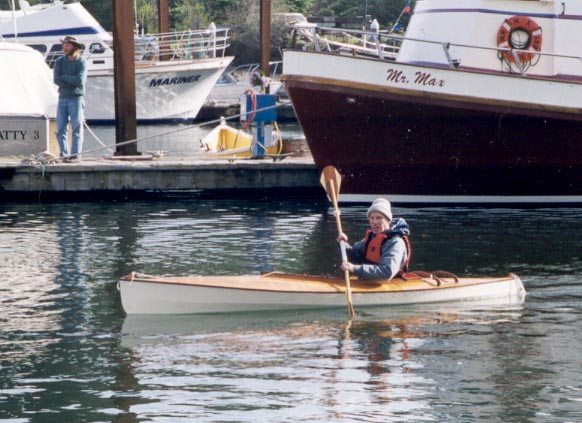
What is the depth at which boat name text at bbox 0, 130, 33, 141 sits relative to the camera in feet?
72.8

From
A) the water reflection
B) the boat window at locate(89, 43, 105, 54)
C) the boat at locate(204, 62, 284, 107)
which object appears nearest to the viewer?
the water reflection

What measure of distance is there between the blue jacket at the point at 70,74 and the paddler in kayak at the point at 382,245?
849cm

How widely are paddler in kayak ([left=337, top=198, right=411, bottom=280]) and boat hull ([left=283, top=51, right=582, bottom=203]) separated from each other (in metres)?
6.90

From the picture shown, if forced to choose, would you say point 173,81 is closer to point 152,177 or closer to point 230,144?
point 230,144

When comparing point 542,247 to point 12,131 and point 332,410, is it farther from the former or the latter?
point 12,131

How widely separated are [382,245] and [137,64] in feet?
89.3

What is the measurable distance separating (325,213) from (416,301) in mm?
7138

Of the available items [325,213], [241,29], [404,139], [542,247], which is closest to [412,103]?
[404,139]

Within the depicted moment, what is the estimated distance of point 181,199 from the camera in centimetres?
2175

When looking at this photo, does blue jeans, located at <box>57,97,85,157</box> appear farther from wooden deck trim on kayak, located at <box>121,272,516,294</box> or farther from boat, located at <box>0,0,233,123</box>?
boat, located at <box>0,0,233,123</box>

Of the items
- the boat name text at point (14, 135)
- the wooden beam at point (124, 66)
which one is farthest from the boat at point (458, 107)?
the boat name text at point (14, 135)

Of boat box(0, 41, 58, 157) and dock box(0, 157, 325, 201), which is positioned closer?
dock box(0, 157, 325, 201)

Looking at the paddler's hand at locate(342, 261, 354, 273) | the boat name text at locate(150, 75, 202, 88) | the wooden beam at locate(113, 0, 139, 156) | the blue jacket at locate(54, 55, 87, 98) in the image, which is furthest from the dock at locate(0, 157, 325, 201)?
the boat name text at locate(150, 75, 202, 88)

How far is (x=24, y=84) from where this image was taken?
79.3ft
